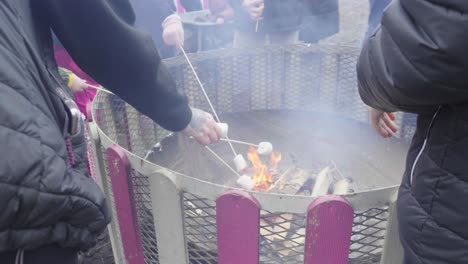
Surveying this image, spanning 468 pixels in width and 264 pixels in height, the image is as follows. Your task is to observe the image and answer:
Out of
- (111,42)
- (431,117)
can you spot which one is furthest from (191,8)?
(431,117)

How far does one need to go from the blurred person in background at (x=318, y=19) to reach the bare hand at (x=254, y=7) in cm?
42

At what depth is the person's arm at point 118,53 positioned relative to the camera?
48.6 inches

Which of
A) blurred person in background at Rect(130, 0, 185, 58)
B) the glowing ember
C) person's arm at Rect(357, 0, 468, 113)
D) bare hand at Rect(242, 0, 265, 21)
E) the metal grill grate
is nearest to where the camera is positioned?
person's arm at Rect(357, 0, 468, 113)

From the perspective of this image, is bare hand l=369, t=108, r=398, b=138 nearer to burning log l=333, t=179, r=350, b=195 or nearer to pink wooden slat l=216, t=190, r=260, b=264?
pink wooden slat l=216, t=190, r=260, b=264

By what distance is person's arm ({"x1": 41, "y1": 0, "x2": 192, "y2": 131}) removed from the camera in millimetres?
1235

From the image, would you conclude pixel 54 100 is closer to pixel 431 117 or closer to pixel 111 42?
pixel 111 42

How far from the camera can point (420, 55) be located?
0.90m

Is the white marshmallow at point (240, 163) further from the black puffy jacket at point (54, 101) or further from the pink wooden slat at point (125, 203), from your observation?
the black puffy jacket at point (54, 101)

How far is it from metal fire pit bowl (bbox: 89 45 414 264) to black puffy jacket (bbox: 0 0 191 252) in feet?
1.26

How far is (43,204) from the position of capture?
0.93 metres

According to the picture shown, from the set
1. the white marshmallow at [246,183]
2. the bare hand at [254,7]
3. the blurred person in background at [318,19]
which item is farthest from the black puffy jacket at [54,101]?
the blurred person in background at [318,19]

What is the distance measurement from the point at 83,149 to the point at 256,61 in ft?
6.26

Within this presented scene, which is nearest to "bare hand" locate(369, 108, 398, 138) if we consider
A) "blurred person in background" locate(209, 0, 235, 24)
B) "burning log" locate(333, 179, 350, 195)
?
"burning log" locate(333, 179, 350, 195)

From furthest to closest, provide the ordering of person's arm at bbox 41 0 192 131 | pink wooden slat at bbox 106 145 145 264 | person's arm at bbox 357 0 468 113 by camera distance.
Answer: pink wooden slat at bbox 106 145 145 264 < person's arm at bbox 41 0 192 131 < person's arm at bbox 357 0 468 113
